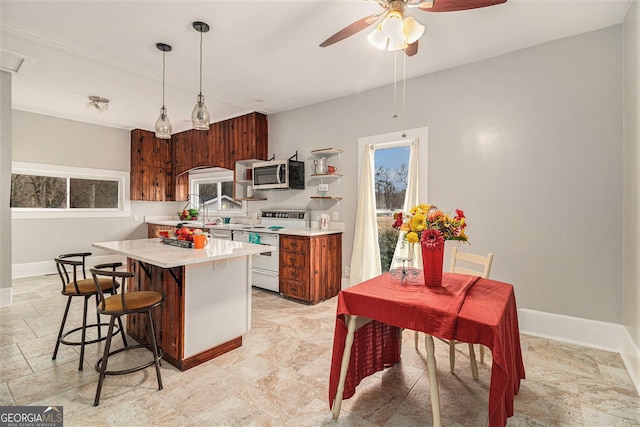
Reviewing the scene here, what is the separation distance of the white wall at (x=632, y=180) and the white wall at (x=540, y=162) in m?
0.11

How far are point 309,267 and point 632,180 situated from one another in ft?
9.99

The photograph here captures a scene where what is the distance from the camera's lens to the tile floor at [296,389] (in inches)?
70.0

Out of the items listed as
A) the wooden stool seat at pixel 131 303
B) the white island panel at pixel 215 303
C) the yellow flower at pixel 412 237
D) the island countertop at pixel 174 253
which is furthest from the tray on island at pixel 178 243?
the yellow flower at pixel 412 237

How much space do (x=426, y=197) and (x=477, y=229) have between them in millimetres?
641

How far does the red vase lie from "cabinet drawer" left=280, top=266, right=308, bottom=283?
216 centimetres

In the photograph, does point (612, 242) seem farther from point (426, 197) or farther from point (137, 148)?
point (137, 148)

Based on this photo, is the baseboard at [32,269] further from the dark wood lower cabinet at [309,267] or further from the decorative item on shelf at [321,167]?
the decorative item on shelf at [321,167]

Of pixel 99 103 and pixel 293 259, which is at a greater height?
pixel 99 103

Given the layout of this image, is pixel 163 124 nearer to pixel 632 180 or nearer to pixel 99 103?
pixel 99 103

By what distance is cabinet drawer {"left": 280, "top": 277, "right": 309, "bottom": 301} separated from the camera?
385 cm

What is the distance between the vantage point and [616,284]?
2627 millimetres


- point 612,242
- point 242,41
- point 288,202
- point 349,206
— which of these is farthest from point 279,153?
point 612,242

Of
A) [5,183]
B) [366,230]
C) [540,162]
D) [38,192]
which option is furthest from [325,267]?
[38,192]

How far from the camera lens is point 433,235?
71.5 inches
